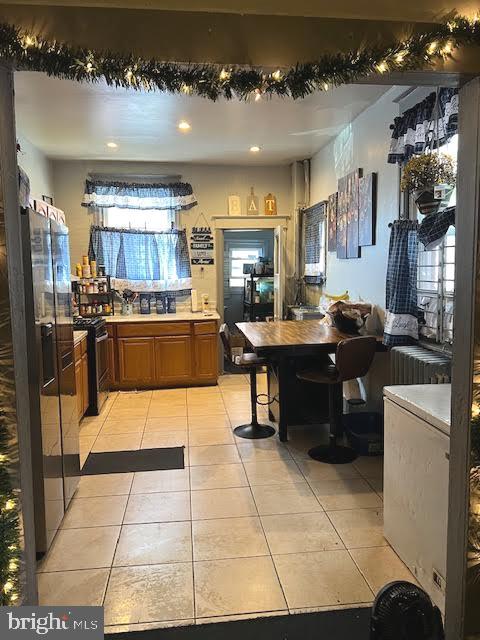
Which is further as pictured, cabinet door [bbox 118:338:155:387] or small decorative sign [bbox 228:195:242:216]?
small decorative sign [bbox 228:195:242:216]

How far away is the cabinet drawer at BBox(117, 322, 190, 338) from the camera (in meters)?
5.54

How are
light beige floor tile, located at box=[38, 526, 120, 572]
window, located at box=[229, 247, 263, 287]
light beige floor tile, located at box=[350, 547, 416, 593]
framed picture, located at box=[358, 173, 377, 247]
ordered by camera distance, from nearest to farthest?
light beige floor tile, located at box=[350, 547, 416, 593] → light beige floor tile, located at box=[38, 526, 120, 572] → framed picture, located at box=[358, 173, 377, 247] → window, located at box=[229, 247, 263, 287]

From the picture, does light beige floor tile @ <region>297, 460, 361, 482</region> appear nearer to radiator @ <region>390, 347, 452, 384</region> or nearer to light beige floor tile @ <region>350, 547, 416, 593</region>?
radiator @ <region>390, 347, 452, 384</region>

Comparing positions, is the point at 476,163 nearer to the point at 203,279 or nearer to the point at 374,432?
the point at 374,432

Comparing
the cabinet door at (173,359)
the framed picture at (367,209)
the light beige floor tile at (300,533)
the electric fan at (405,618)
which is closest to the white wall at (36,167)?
the cabinet door at (173,359)

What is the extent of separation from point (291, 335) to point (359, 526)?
67.0 inches

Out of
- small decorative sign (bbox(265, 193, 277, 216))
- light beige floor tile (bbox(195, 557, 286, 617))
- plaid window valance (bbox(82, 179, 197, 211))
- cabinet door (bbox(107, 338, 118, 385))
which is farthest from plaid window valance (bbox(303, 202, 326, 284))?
light beige floor tile (bbox(195, 557, 286, 617))

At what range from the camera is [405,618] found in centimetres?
144

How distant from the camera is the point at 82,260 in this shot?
5.93 meters

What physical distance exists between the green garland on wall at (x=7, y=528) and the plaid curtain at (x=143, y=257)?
4.67 m

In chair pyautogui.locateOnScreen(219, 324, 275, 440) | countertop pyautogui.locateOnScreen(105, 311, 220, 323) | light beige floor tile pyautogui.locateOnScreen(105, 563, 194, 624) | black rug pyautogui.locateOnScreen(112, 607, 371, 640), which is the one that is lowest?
black rug pyautogui.locateOnScreen(112, 607, 371, 640)

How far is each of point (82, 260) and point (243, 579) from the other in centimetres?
467

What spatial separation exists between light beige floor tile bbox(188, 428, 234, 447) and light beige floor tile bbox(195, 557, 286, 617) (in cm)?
162

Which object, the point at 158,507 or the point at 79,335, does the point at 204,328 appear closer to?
the point at 79,335
